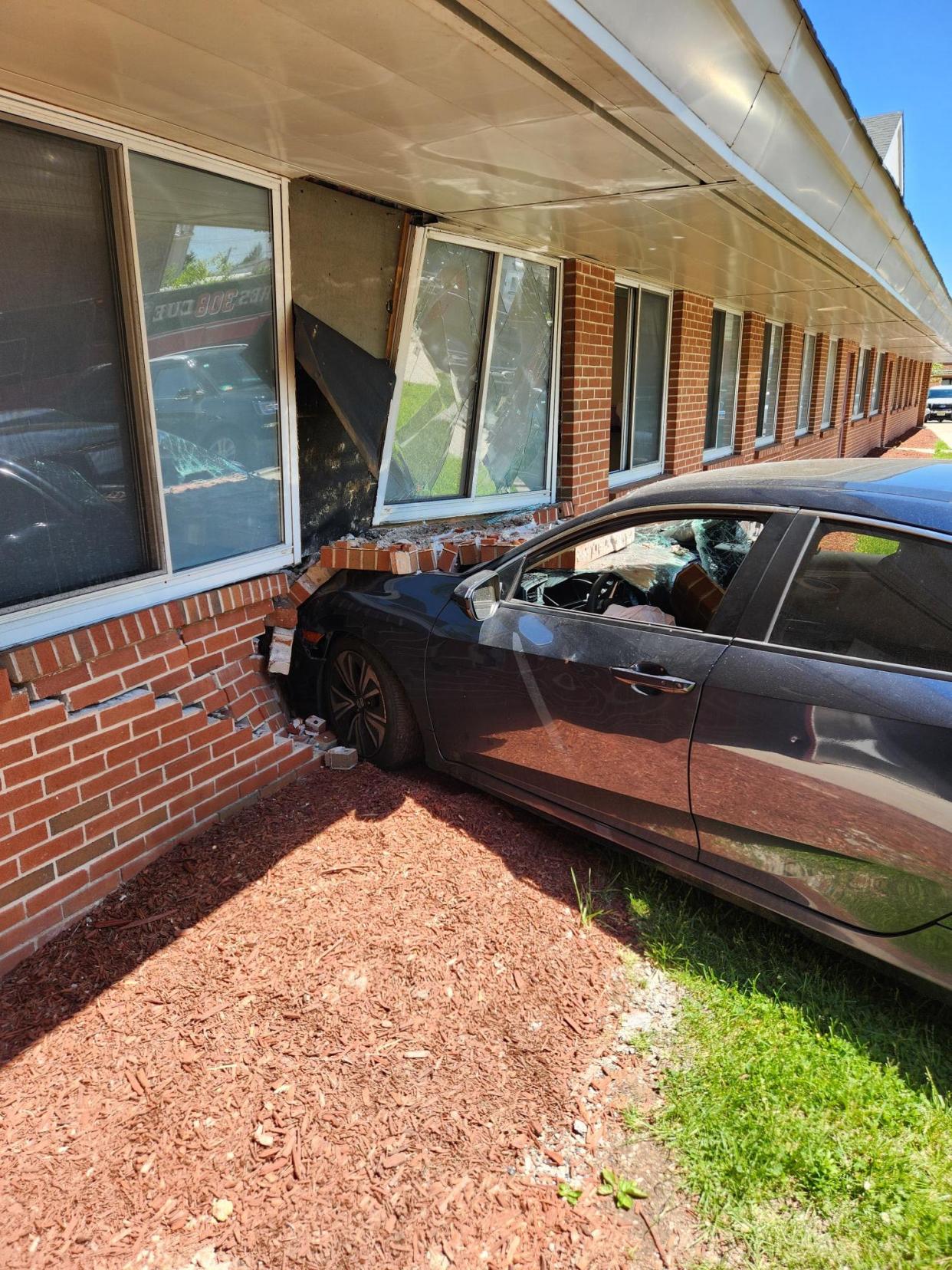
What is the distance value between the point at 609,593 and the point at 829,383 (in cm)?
1681

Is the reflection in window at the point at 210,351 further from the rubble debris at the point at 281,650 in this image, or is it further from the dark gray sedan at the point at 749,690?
the dark gray sedan at the point at 749,690

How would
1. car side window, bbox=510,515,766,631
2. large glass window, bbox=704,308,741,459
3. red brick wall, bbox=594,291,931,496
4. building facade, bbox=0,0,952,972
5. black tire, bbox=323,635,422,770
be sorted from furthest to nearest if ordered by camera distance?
large glass window, bbox=704,308,741,459 < red brick wall, bbox=594,291,931,496 < black tire, bbox=323,635,422,770 < car side window, bbox=510,515,766,631 < building facade, bbox=0,0,952,972

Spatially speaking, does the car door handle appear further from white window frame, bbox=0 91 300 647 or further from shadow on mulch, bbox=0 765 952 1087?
white window frame, bbox=0 91 300 647

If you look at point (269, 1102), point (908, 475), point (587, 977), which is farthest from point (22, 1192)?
point (908, 475)

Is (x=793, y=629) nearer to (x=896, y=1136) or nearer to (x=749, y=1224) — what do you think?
(x=896, y=1136)

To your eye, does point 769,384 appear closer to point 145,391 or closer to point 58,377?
point 145,391

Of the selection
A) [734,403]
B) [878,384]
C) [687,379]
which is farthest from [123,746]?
[878,384]

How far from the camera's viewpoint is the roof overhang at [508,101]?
2398mm

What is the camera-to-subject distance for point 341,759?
437 cm

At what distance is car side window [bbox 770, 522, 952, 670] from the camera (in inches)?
99.5

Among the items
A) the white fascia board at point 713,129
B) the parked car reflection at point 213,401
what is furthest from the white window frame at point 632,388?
the parked car reflection at point 213,401

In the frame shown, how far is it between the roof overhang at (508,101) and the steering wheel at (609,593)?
177cm

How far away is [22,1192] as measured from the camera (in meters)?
2.23

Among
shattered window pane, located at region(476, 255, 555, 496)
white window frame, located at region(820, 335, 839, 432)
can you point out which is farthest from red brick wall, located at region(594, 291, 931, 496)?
shattered window pane, located at region(476, 255, 555, 496)
